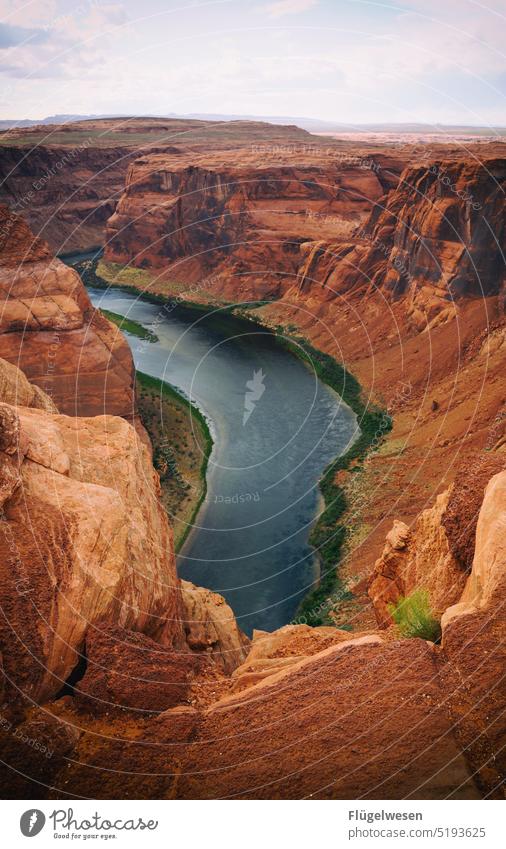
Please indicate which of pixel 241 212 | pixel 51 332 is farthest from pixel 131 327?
pixel 51 332

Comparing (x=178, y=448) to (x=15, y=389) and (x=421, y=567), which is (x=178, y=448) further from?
(x=421, y=567)

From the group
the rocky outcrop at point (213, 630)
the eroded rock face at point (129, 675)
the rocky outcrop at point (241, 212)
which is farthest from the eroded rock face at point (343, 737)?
the rocky outcrop at point (241, 212)

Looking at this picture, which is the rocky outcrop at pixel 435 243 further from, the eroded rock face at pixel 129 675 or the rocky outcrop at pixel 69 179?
the rocky outcrop at pixel 69 179

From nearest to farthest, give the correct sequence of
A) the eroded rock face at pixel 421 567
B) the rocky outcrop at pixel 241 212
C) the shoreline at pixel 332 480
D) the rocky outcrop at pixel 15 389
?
1. the eroded rock face at pixel 421 567
2. the rocky outcrop at pixel 15 389
3. the shoreline at pixel 332 480
4. the rocky outcrop at pixel 241 212

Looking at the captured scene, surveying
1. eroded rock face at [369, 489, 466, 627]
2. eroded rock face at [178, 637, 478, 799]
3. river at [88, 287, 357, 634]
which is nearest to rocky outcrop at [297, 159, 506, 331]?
river at [88, 287, 357, 634]

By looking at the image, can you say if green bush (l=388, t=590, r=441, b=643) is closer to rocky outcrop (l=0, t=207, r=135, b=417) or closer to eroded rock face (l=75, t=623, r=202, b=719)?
eroded rock face (l=75, t=623, r=202, b=719)
